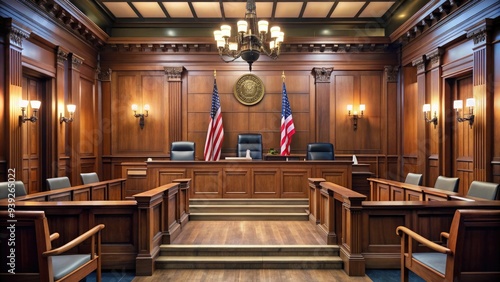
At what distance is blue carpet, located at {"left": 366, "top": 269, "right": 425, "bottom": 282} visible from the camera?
3945 mm

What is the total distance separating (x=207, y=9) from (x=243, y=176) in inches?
178

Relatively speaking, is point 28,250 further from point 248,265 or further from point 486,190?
point 486,190

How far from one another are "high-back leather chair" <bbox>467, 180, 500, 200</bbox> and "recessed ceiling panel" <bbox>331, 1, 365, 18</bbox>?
553 centimetres

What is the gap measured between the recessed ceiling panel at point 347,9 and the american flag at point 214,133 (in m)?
3.64

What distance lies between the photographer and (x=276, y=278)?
4.04 m

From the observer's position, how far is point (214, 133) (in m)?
9.06

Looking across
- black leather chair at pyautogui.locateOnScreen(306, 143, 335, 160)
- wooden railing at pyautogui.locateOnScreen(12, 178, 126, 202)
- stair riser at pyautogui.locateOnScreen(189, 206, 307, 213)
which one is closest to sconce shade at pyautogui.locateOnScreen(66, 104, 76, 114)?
wooden railing at pyautogui.locateOnScreen(12, 178, 126, 202)

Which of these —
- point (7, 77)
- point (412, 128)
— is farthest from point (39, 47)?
point (412, 128)

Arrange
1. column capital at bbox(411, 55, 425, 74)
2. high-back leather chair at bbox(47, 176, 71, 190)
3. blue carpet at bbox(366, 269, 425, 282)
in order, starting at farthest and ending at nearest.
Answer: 1. column capital at bbox(411, 55, 425, 74)
2. high-back leather chair at bbox(47, 176, 71, 190)
3. blue carpet at bbox(366, 269, 425, 282)

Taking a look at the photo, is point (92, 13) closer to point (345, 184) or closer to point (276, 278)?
point (345, 184)

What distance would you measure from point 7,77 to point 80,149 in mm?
3002

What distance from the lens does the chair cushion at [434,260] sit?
2893 millimetres

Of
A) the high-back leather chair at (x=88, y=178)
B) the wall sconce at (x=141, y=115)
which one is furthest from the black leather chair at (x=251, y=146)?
the high-back leather chair at (x=88, y=178)

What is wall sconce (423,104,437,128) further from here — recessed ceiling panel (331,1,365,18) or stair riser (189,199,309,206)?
stair riser (189,199,309,206)
